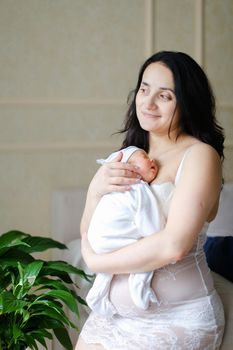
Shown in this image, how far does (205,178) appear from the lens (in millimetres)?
1525

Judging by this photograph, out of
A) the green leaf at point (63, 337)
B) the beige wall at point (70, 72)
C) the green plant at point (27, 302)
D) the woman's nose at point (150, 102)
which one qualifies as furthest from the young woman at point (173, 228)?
the beige wall at point (70, 72)

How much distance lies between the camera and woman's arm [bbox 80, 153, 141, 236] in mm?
1645

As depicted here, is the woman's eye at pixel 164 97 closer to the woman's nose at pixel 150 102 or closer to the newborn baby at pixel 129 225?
the woman's nose at pixel 150 102

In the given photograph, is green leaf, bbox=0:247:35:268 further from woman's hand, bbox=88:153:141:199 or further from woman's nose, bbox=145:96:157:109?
woman's nose, bbox=145:96:157:109

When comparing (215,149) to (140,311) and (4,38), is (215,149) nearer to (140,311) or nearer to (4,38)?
(140,311)

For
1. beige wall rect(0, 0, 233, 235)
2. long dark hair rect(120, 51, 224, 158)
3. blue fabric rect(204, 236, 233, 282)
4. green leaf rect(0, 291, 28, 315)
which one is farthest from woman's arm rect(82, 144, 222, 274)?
beige wall rect(0, 0, 233, 235)

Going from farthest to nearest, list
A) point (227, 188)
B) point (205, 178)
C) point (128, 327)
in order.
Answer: point (227, 188) < point (128, 327) < point (205, 178)

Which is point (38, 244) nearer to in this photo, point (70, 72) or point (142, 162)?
point (142, 162)

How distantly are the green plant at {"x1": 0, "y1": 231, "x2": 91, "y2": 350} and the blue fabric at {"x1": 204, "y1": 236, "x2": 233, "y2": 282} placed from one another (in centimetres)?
47

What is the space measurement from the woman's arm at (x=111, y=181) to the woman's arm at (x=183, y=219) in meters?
0.16

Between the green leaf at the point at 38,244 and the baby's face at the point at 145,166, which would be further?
the green leaf at the point at 38,244

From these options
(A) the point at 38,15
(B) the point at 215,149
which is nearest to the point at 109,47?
(A) the point at 38,15

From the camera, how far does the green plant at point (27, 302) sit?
74.0 inches

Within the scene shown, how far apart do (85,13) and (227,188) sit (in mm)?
1152
